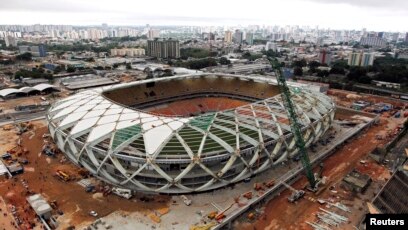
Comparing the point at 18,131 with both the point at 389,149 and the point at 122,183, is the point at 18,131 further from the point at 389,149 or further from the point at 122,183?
the point at 389,149

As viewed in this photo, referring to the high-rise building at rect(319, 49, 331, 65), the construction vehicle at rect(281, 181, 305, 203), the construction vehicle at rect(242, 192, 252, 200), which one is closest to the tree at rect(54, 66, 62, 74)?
the construction vehicle at rect(242, 192, 252, 200)

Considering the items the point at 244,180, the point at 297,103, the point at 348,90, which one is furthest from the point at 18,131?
the point at 348,90

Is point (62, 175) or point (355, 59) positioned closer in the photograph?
point (62, 175)

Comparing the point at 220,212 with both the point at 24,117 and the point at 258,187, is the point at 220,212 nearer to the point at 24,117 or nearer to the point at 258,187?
the point at 258,187

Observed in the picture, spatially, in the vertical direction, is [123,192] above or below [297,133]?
below

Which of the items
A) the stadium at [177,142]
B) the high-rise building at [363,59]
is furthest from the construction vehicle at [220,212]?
Result: the high-rise building at [363,59]

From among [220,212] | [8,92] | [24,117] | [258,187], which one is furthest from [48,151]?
[8,92]
